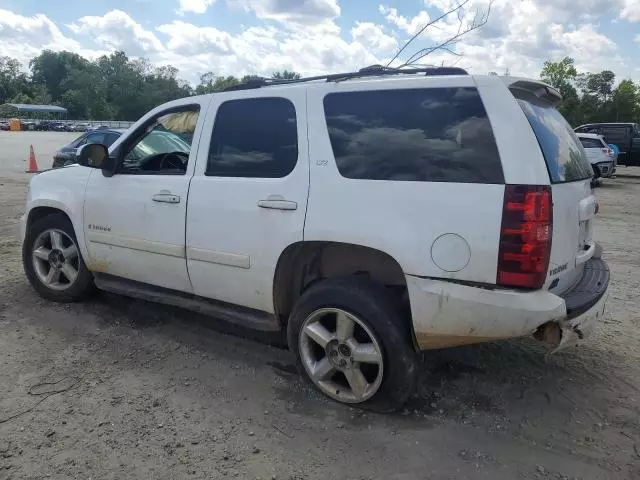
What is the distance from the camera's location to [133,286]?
174 inches

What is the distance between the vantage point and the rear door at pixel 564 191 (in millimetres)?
2838

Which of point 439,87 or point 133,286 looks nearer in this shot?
point 439,87

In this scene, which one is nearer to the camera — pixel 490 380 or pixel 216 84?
pixel 490 380

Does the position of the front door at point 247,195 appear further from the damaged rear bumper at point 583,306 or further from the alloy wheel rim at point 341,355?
the damaged rear bumper at point 583,306

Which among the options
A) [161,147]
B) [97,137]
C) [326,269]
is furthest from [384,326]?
[97,137]

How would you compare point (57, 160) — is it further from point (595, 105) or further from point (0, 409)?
point (595, 105)

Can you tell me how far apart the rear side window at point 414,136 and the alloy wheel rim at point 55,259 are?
2.91 metres

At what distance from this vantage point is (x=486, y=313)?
2768mm

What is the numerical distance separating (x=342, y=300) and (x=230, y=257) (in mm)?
898

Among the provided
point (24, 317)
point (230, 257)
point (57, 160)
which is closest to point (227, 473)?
point (230, 257)

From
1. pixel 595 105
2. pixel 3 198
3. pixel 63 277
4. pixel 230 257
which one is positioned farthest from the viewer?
pixel 595 105

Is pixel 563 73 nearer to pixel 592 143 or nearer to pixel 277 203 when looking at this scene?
pixel 592 143

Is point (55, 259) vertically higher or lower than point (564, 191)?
lower

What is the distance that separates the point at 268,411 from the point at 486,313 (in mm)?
1439
